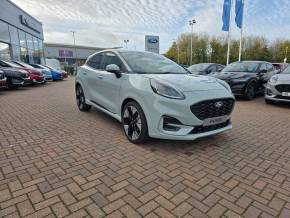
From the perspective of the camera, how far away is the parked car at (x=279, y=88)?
23.6ft

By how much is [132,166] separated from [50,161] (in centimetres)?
120

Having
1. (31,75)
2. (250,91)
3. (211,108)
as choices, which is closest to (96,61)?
(211,108)

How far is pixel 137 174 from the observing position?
9.66 feet

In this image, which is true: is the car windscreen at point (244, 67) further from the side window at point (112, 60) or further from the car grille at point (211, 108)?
the side window at point (112, 60)

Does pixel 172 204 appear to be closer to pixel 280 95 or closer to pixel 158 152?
pixel 158 152

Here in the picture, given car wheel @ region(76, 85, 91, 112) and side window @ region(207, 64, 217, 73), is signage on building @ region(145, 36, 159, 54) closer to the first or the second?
side window @ region(207, 64, 217, 73)

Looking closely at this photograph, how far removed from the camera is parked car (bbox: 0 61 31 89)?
11.4m

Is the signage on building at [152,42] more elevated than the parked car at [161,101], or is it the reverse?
the signage on building at [152,42]

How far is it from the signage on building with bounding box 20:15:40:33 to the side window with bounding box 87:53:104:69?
76.9 ft

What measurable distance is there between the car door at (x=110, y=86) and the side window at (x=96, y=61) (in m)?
0.23

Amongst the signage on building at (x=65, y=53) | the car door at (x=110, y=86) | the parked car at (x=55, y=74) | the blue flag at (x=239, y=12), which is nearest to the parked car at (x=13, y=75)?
the parked car at (x=55, y=74)

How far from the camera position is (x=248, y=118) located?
598cm

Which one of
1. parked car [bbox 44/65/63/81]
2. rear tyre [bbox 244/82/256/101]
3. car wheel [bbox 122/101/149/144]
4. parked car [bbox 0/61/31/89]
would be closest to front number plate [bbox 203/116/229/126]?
car wheel [bbox 122/101/149/144]

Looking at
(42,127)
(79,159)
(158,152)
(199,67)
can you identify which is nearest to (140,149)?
(158,152)
